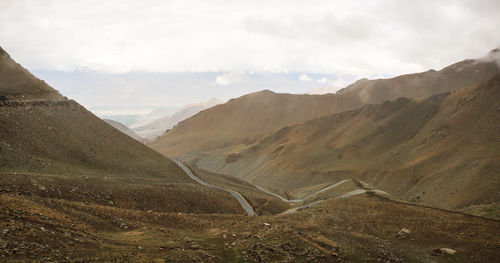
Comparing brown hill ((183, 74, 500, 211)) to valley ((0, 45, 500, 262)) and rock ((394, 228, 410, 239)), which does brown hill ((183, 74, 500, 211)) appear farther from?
rock ((394, 228, 410, 239))

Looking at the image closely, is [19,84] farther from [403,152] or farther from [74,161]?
[403,152]

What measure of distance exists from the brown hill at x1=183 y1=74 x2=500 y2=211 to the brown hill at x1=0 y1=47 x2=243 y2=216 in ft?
132

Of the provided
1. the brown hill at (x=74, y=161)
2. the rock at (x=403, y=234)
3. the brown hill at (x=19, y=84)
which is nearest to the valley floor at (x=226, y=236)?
the rock at (x=403, y=234)

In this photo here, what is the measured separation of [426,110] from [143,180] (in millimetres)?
87287

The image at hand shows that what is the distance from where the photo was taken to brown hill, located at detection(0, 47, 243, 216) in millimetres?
34906

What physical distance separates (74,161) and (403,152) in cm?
7291

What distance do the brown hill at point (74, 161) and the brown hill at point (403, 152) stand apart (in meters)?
40.3

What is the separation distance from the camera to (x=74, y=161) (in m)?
47.4

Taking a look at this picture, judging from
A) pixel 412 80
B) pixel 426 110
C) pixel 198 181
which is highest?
pixel 412 80

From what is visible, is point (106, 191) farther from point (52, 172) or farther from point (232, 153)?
point (232, 153)

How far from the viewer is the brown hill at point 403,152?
2540 inches

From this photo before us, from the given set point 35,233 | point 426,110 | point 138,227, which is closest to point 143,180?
point 138,227

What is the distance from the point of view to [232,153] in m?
143

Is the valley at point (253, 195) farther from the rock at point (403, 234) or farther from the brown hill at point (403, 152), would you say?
the brown hill at point (403, 152)
